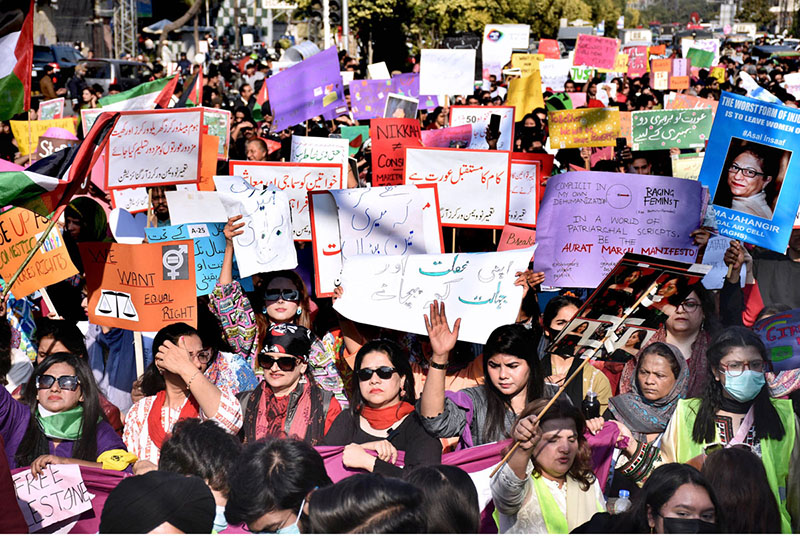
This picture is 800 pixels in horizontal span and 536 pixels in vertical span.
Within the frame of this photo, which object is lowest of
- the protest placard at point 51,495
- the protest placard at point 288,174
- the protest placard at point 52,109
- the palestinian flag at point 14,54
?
the protest placard at point 51,495

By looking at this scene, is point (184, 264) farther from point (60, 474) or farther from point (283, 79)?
point (283, 79)

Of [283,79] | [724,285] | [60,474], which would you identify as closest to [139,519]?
[60,474]

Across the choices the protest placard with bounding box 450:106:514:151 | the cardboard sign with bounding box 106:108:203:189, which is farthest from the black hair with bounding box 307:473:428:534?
the protest placard with bounding box 450:106:514:151

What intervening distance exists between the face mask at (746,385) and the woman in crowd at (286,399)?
1601 millimetres

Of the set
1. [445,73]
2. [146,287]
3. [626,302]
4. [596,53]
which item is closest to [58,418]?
[146,287]

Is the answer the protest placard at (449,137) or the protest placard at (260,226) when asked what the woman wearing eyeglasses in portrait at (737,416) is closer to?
the protest placard at (260,226)

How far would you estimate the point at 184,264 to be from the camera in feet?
16.4

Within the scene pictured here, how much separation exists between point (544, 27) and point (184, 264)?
58.9 meters

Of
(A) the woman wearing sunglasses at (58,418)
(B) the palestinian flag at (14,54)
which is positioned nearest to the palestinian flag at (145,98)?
(B) the palestinian flag at (14,54)

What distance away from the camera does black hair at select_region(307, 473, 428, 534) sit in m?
2.52

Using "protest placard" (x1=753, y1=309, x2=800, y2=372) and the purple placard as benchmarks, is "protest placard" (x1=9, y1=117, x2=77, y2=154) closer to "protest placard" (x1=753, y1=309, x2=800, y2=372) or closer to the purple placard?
the purple placard

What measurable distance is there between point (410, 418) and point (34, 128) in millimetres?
8072

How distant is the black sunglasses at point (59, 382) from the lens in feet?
13.1

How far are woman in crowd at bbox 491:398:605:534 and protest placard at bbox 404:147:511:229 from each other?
2655mm
